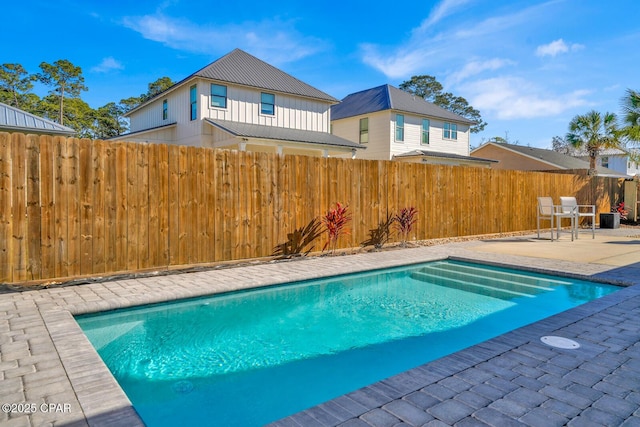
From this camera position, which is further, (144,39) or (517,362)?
(144,39)

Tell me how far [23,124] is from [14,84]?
28653 millimetres

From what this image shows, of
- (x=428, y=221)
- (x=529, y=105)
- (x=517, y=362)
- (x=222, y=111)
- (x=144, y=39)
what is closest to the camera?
(x=517, y=362)

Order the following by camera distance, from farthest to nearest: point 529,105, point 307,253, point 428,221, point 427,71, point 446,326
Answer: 1. point 427,71
2. point 529,105
3. point 428,221
4. point 307,253
5. point 446,326

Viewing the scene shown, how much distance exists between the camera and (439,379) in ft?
8.45

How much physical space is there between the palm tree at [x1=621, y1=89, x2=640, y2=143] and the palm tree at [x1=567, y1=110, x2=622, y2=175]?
365 centimetres

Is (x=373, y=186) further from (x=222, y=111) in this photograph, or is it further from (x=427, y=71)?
(x=427, y=71)

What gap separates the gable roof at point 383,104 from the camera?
2123 cm

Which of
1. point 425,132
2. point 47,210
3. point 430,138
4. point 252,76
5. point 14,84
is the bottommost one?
point 47,210

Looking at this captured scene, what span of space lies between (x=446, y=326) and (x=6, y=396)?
12.7 ft

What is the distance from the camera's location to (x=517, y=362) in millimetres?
2848

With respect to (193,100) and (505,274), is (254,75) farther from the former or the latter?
(505,274)

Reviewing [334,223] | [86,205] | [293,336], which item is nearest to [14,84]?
[86,205]

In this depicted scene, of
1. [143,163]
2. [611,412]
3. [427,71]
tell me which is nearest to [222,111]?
[143,163]

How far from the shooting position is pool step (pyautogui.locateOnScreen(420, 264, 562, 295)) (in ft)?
19.6
